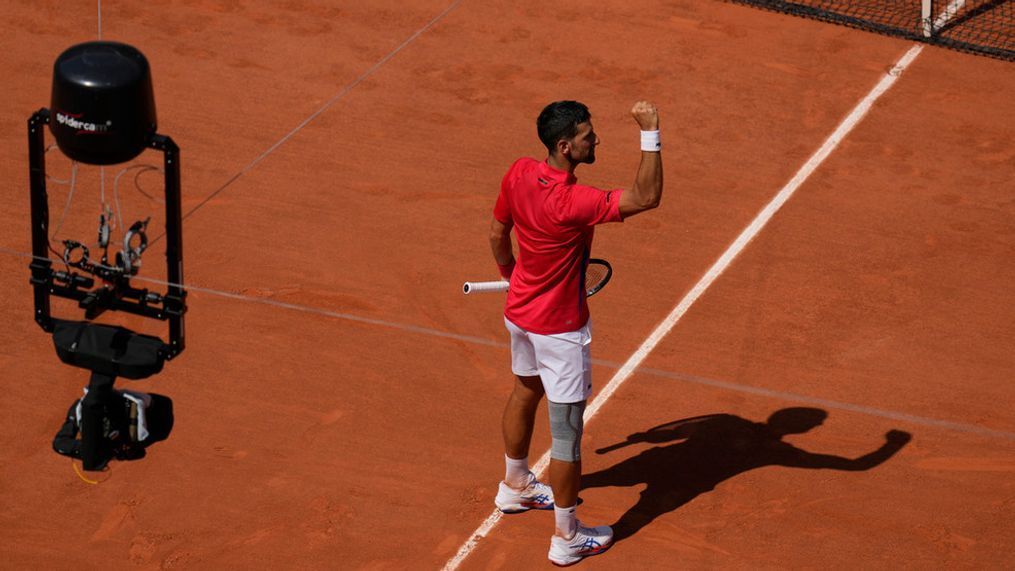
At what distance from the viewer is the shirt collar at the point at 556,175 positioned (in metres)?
7.23

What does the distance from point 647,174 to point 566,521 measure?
2.06m

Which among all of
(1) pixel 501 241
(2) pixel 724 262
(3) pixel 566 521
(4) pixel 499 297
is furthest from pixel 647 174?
(2) pixel 724 262

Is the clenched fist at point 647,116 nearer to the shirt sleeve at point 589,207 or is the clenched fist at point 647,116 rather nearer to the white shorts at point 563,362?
the shirt sleeve at point 589,207

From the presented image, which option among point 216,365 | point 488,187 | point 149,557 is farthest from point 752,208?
point 149,557

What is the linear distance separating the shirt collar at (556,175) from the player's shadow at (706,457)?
7.21 feet

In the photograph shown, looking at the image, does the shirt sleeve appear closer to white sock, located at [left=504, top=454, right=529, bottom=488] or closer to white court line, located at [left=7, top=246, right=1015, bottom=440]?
white sock, located at [left=504, top=454, right=529, bottom=488]

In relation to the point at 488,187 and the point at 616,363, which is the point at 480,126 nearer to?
the point at 488,187

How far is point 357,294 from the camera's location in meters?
10.1

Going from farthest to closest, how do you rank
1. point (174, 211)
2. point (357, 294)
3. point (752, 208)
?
1. point (752, 208)
2. point (357, 294)
3. point (174, 211)

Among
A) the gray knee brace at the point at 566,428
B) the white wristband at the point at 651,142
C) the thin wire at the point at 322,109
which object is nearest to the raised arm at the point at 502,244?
the gray knee brace at the point at 566,428

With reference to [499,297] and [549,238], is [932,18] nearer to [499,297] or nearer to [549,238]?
[499,297]

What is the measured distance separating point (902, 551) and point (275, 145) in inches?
241

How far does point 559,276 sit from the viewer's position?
24.3ft

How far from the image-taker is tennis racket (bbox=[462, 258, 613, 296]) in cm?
782
